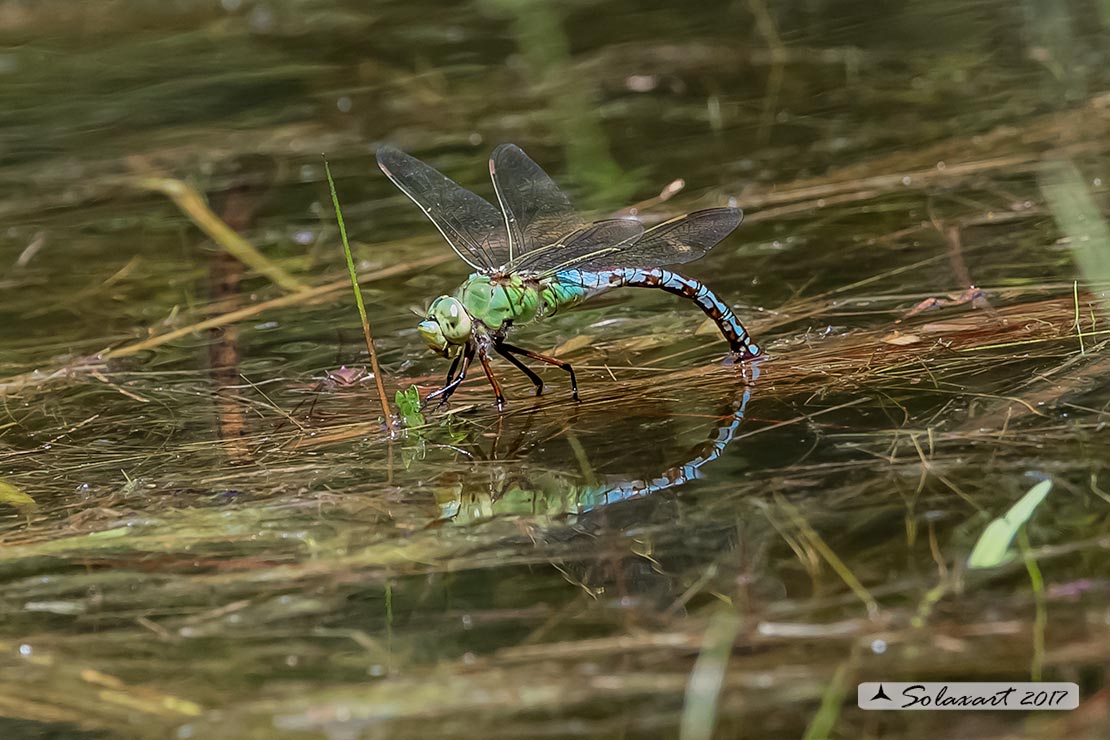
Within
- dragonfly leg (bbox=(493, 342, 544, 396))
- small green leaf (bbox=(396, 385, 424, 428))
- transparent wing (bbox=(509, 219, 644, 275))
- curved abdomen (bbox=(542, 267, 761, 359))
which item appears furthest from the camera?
curved abdomen (bbox=(542, 267, 761, 359))

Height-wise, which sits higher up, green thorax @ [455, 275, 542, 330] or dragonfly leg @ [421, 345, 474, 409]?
green thorax @ [455, 275, 542, 330]

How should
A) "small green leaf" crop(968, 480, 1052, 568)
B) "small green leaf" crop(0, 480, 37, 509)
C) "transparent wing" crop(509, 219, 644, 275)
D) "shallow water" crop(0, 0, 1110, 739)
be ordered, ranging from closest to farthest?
"shallow water" crop(0, 0, 1110, 739) → "small green leaf" crop(968, 480, 1052, 568) → "small green leaf" crop(0, 480, 37, 509) → "transparent wing" crop(509, 219, 644, 275)

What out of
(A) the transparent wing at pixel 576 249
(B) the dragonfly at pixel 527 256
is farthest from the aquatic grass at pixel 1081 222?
(A) the transparent wing at pixel 576 249

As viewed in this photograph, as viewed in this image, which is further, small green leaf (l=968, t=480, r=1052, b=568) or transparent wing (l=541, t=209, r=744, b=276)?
transparent wing (l=541, t=209, r=744, b=276)

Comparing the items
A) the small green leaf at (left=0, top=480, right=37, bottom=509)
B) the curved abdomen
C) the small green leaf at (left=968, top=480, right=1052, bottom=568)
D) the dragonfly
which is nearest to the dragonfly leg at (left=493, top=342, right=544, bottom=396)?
the dragonfly

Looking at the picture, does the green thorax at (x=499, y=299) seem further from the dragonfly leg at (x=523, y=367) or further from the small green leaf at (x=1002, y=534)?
the small green leaf at (x=1002, y=534)

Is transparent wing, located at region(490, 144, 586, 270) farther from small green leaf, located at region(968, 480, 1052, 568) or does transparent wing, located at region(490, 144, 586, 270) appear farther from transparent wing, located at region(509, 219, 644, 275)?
small green leaf, located at region(968, 480, 1052, 568)
